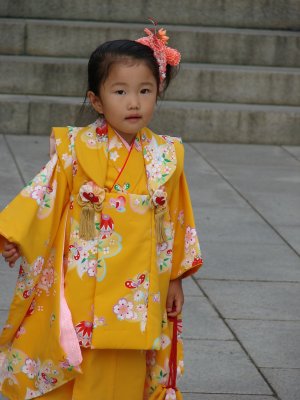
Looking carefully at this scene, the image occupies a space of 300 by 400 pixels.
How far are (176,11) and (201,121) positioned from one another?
188 centimetres

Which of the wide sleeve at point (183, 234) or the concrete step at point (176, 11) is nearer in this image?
the wide sleeve at point (183, 234)

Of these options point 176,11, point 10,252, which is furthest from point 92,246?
point 176,11

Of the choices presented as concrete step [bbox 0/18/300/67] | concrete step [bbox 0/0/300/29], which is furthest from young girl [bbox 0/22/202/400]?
concrete step [bbox 0/0/300/29]

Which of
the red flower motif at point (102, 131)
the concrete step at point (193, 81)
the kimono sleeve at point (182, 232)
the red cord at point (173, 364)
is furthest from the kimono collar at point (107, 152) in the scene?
Answer: the concrete step at point (193, 81)

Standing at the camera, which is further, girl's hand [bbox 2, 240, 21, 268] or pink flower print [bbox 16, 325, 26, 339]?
pink flower print [bbox 16, 325, 26, 339]

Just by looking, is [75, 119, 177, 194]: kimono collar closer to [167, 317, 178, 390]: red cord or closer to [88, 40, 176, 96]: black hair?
[88, 40, 176, 96]: black hair

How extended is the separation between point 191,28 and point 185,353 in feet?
21.4

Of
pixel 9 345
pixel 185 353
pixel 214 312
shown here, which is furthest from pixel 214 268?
pixel 9 345

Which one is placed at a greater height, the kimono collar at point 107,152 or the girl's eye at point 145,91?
the girl's eye at point 145,91

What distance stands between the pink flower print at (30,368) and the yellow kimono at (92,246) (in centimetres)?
1

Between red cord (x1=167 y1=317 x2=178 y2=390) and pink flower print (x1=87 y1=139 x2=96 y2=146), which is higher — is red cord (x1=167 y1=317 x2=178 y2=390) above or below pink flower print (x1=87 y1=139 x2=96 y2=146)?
below

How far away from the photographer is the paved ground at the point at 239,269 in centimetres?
459

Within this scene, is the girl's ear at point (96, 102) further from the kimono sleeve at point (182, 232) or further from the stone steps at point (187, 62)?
the stone steps at point (187, 62)

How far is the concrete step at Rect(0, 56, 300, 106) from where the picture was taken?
391 inches
